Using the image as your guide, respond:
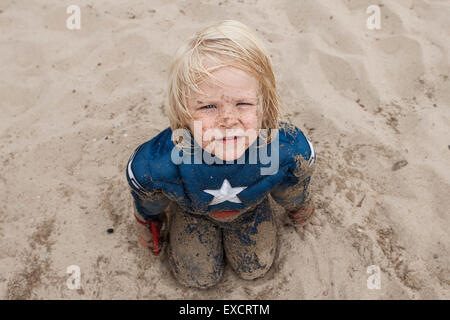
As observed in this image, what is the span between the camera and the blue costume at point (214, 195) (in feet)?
4.44

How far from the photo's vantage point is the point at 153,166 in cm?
137

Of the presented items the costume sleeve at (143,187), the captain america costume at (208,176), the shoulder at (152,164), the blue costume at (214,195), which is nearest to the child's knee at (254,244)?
the blue costume at (214,195)

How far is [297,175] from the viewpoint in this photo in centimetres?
146

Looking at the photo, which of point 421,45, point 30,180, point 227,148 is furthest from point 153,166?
point 421,45

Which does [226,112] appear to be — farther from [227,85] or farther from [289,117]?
[289,117]

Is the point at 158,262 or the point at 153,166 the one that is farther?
the point at 158,262

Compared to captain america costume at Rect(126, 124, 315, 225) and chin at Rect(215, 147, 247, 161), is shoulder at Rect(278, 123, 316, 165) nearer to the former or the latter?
captain america costume at Rect(126, 124, 315, 225)

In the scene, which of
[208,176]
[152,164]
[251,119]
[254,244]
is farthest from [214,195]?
[254,244]

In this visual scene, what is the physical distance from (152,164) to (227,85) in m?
0.45

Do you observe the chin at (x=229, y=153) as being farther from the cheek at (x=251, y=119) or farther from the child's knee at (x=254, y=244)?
the child's knee at (x=254, y=244)

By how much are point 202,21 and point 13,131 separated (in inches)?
55.6

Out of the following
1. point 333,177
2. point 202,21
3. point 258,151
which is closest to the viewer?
point 258,151
